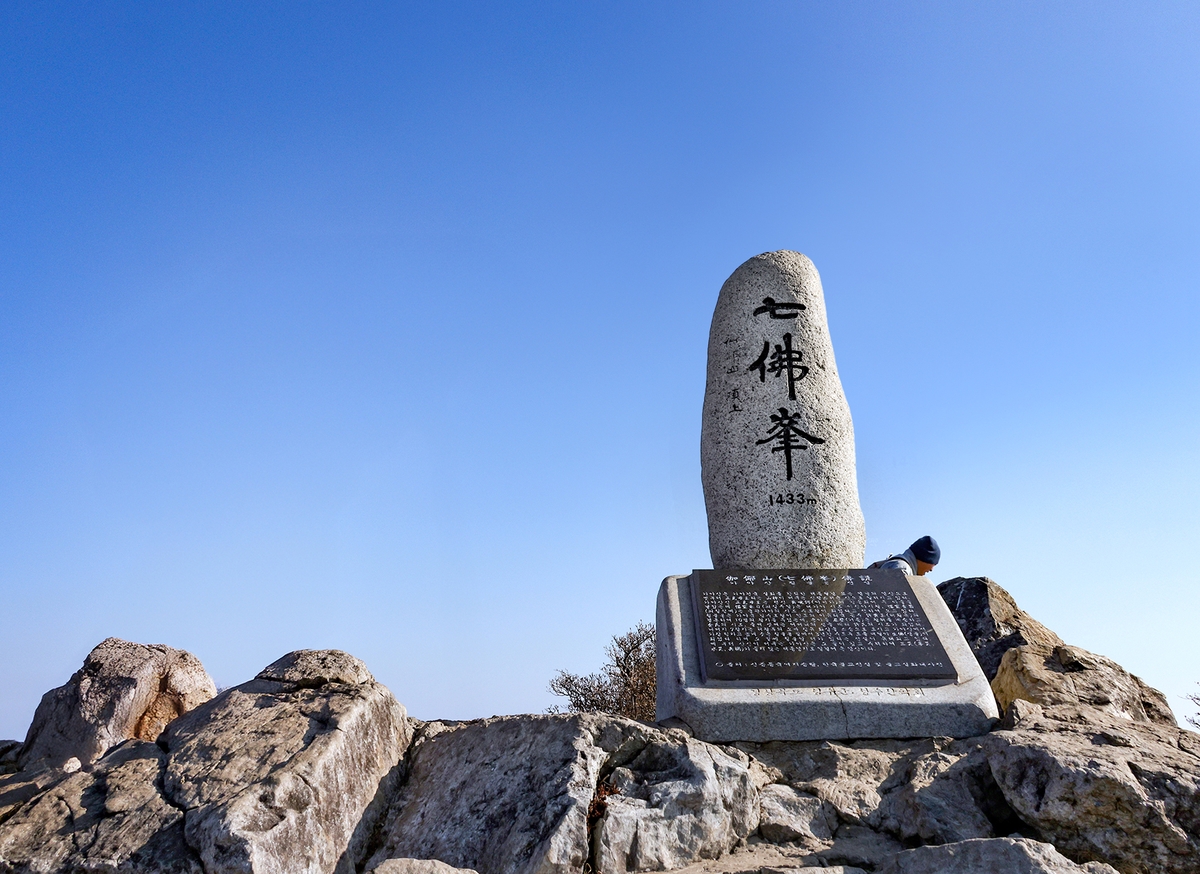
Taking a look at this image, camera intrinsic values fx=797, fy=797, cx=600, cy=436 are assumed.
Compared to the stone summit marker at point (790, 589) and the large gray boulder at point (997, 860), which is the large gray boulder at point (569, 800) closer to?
the stone summit marker at point (790, 589)

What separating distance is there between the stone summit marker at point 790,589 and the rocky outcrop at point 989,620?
4.44 feet

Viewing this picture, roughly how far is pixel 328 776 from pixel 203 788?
540mm

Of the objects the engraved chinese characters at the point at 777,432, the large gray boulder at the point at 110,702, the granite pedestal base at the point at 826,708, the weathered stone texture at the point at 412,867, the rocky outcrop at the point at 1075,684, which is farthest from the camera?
the large gray boulder at the point at 110,702

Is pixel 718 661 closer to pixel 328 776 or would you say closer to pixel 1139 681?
pixel 328 776

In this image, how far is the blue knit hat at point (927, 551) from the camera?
7.68 metres

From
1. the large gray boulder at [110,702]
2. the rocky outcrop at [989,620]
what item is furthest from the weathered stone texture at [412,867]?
the rocky outcrop at [989,620]

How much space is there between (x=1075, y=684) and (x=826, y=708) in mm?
1923

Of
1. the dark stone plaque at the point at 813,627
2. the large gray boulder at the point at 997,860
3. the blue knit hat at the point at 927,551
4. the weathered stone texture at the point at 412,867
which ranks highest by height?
the blue knit hat at the point at 927,551

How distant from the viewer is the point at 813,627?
528cm

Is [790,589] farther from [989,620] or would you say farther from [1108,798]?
[989,620]

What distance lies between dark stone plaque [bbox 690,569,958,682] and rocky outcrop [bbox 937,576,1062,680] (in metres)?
1.62

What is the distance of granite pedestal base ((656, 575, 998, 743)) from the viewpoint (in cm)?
467

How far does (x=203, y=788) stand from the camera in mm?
3613

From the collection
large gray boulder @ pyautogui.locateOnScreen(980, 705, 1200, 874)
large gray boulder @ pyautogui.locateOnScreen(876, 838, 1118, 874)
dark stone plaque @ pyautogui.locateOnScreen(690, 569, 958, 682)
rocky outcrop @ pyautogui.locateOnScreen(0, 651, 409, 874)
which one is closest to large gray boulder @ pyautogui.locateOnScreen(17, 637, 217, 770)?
rocky outcrop @ pyautogui.locateOnScreen(0, 651, 409, 874)
